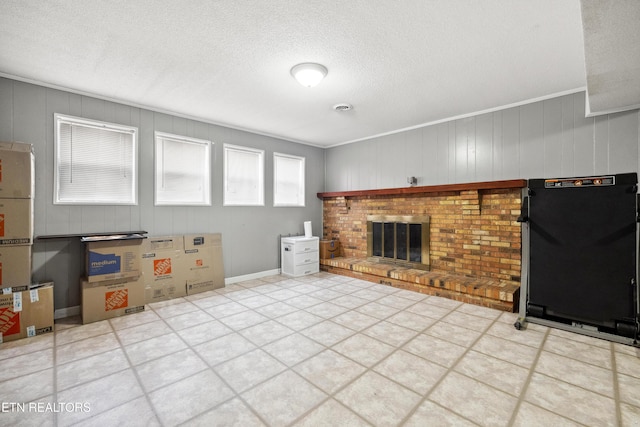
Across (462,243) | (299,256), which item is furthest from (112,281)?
(462,243)

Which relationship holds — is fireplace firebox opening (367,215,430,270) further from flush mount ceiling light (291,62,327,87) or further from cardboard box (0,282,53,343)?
cardboard box (0,282,53,343)

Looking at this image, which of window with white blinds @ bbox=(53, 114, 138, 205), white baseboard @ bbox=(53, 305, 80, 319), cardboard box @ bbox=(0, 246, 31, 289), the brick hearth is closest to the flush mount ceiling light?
window with white blinds @ bbox=(53, 114, 138, 205)

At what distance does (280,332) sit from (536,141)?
3.90 m

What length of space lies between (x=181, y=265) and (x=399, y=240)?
355 centimetres

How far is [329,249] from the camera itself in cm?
582

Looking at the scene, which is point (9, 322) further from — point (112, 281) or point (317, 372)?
point (317, 372)

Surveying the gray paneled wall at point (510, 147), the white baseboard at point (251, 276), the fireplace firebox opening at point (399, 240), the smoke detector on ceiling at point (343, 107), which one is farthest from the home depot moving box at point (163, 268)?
the gray paneled wall at point (510, 147)

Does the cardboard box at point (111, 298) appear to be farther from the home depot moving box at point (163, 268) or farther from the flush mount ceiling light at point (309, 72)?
the flush mount ceiling light at point (309, 72)

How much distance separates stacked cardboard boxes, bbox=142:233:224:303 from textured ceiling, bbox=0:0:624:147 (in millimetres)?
1903

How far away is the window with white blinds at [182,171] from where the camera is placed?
164 inches

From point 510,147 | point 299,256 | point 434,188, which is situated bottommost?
point 299,256

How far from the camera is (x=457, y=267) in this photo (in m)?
4.36

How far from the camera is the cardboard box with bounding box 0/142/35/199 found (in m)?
2.74

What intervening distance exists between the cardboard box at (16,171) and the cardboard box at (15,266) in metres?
0.52
